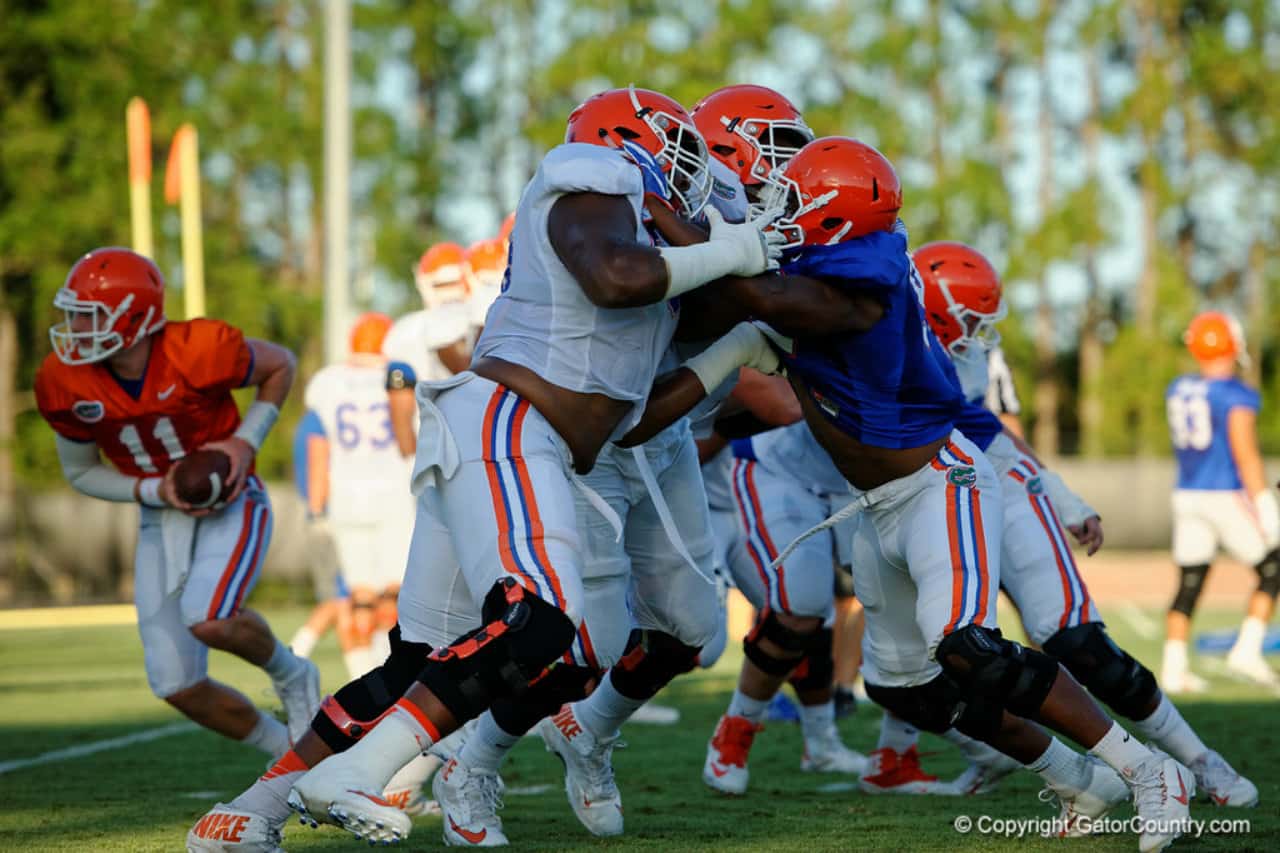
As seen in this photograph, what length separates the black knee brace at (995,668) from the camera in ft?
14.3

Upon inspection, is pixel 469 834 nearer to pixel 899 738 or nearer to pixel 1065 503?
pixel 899 738

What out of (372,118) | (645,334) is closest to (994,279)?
(645,334)

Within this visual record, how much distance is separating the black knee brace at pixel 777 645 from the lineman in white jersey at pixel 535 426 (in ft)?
4.86

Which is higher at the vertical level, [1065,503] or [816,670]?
[1065,503]

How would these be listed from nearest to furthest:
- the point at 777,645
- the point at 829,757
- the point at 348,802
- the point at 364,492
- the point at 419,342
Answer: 1. the point at 348,802
2. the point at 777,645
3. the point at 829,757
4. the point at 419,342
5. the point at 364,492

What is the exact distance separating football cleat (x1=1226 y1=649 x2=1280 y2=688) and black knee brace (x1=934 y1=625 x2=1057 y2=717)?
17.1 feet

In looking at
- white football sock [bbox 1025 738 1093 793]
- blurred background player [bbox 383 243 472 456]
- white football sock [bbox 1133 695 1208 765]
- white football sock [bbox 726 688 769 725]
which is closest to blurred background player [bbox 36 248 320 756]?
white football sock [bbox 726 688 769 725]

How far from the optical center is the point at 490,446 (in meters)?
4.04

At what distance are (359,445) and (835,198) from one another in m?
5.69

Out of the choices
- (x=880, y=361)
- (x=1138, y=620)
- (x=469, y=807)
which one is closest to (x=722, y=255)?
(x=880, y=361)

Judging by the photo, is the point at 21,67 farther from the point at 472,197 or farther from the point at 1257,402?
the point at 1257,402

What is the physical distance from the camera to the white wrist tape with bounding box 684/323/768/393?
14.7 feet

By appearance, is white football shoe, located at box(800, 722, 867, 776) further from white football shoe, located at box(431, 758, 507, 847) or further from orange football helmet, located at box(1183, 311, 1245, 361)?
orange football helmet, located at box(1183, 311, 1245, 361)

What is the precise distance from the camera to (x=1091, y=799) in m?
4.63
